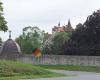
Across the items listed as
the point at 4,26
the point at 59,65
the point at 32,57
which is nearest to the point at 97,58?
the point at 59,65

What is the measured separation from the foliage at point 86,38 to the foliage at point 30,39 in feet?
117

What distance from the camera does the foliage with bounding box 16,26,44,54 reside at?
135m

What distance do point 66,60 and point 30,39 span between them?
7217 cm

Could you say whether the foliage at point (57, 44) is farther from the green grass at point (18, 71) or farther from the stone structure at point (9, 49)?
the green grass at point (18, 71)

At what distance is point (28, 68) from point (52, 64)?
103ft

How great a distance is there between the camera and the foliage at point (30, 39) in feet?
443

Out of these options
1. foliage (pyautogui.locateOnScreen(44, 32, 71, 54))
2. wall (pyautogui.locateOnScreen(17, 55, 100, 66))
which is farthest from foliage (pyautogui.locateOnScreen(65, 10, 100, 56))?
wall (pyautogui.locateOnScreen(17, 55, 100, 66))

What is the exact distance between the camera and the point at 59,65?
71000 mm

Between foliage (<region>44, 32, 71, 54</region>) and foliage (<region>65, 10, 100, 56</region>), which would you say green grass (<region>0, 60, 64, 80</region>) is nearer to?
foliage (<region>65, 10, 100, 56</region>)

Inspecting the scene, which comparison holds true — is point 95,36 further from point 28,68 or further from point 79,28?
point 28,68

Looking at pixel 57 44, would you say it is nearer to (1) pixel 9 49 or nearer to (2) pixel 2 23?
(1) pixel 9 49

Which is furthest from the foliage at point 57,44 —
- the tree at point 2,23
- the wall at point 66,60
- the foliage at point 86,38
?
the tree at point 2,23

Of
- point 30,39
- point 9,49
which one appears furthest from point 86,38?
point 30,39

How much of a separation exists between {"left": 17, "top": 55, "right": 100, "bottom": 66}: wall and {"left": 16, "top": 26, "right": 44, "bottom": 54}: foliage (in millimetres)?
57933
